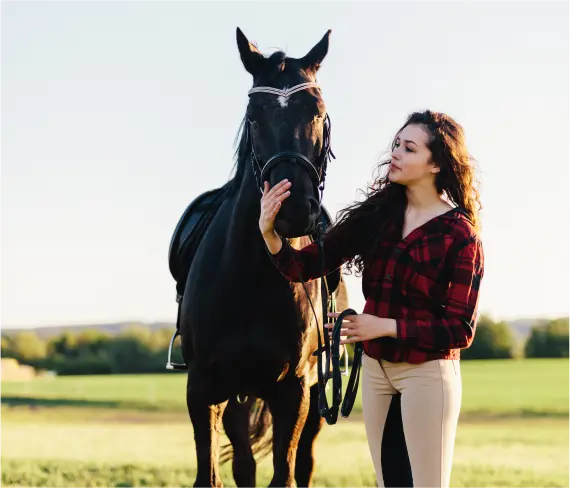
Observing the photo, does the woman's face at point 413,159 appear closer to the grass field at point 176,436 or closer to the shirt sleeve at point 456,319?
the shirt sleeve at point 456,319

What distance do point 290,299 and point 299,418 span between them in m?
0.64

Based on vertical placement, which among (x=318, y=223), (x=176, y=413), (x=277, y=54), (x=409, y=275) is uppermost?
(x=277, y=54)

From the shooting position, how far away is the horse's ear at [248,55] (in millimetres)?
4344

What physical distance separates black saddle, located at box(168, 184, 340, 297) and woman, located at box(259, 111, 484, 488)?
6.19 ft

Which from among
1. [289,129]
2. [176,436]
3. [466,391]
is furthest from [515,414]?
[289,129]

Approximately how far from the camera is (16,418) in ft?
66.4

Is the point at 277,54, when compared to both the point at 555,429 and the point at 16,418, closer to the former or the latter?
the point at 555,429

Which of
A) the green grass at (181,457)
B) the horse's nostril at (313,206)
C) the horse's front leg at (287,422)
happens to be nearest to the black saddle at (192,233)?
the horse's front leg at (287,422)

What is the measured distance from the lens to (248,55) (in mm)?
4355

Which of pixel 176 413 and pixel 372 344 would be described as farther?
pixel 176 413

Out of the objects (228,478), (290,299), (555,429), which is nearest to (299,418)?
(290,299)

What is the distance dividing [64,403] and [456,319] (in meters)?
24.5

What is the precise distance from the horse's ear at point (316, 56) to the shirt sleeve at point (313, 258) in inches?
47.4

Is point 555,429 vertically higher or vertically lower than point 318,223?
lower
